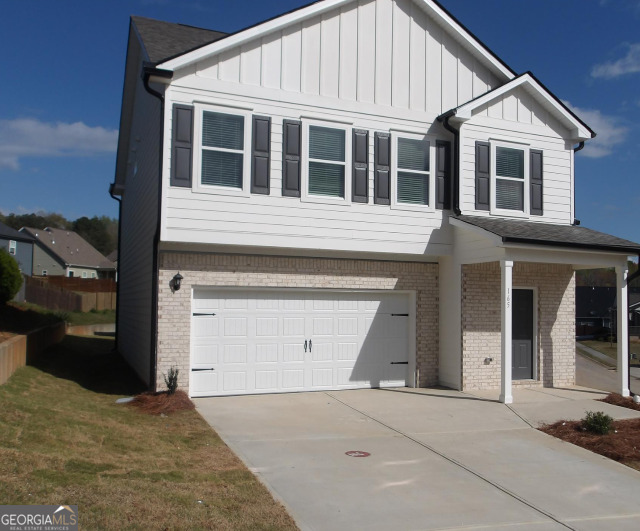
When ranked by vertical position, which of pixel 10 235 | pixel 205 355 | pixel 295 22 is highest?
pixel 295 22

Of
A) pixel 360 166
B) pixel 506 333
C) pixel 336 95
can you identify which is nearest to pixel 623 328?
pixel 506 333

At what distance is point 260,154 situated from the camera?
12.0 meters

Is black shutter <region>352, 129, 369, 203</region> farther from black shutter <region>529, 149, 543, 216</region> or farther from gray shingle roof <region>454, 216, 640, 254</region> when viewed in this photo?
black shutter <region>529, 149, 543, 216</region>

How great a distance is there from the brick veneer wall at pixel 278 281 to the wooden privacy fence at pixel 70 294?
2344 cm

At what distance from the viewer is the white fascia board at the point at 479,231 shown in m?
11.9

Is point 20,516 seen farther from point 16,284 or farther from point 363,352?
point 16,284

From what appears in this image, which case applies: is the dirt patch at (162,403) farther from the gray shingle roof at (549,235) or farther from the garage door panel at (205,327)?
the gray shingle roof at (549,235)

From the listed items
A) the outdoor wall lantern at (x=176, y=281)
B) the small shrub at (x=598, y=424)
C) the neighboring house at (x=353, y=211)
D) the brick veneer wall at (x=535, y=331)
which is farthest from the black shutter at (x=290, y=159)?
the small shrub at (x=598, y=424)

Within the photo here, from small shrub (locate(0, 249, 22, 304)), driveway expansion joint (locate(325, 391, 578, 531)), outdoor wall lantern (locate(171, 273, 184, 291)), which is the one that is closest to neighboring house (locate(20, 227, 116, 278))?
small shrub (locate(0, 249, 22, 304))

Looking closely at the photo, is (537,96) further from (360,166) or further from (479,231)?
(360,166)

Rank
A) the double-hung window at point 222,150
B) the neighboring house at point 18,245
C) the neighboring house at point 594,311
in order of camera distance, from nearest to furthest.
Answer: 1. the double-hung window at point 222,150
2. the neighboring house at point 18,245
3. the neighboring house at point 594,311

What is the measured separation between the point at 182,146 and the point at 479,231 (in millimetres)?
6122

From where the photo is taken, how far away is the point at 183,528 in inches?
202

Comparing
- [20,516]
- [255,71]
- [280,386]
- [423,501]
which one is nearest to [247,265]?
[280,386]
